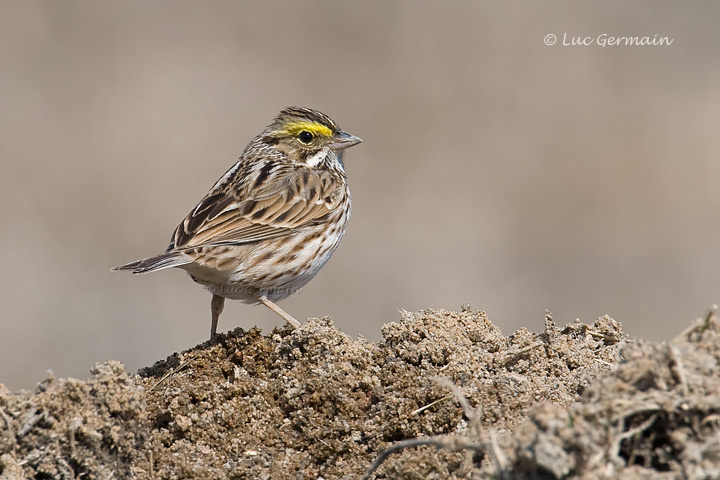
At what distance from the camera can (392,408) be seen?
535cm

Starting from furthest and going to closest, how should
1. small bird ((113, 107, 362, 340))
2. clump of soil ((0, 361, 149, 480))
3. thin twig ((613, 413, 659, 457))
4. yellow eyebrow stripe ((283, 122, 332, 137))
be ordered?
1. yellow eyebrow stripe ((283, 122, 332, 137))
2. small bird ((113, 107, 362, 340))
3. clump of soil ((0, 361, 149, 480))
4. thin twig ((613, 413, 659, 457))

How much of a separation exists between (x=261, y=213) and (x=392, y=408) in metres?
3.23

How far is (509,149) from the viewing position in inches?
743

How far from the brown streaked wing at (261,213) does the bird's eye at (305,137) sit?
0.53 m

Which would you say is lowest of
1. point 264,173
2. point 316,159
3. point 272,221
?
point 272,221

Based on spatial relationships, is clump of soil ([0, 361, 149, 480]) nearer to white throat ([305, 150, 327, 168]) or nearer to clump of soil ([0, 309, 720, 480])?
clump of soil ([0, 309, 720, 480])

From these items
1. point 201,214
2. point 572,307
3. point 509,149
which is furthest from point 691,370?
point 509,149

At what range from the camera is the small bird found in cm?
771

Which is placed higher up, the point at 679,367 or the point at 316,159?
the point at 316,159

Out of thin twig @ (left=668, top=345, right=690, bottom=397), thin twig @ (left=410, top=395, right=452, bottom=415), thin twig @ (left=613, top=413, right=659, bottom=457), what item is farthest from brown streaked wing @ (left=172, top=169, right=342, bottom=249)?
thin twig @ (left=613, top=413, right=659, bottom=457)

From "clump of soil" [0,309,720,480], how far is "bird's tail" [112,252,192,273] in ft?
2.96

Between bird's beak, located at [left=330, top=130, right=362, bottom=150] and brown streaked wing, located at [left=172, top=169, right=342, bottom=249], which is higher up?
bird's beak, located at [left=330, top=130, right=362, bottom=150]

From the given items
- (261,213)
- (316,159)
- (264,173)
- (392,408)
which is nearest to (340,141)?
(316,159)

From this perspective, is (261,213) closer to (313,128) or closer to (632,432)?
(313,128)
